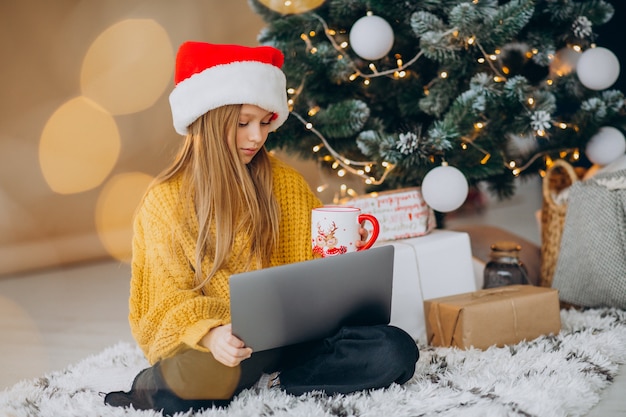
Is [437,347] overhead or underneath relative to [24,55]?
underneath

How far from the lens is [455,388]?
4.12 ft

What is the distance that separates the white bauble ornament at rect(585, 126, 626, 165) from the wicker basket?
0.09 m

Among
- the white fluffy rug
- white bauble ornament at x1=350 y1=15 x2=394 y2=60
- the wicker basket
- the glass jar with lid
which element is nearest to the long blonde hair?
the white fluffy rug

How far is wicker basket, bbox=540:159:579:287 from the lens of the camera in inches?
78.3

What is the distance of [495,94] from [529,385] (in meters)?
0.84

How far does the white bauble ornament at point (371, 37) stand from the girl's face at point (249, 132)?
0.52 m

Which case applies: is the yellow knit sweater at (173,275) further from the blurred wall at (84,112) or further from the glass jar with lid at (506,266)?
the blurred wall at (84,112)

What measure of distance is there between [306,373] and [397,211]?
69 cm

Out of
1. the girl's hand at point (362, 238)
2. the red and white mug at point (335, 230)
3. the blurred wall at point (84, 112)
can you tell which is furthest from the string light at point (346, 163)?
the blurred wall at point (84, 112)

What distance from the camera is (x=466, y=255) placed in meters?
1.79

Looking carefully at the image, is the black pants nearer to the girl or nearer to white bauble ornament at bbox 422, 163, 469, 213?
the girl

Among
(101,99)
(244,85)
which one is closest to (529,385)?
(244,85)

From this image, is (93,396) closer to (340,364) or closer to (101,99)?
(340,364)

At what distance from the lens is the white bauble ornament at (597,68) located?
1.90 m
